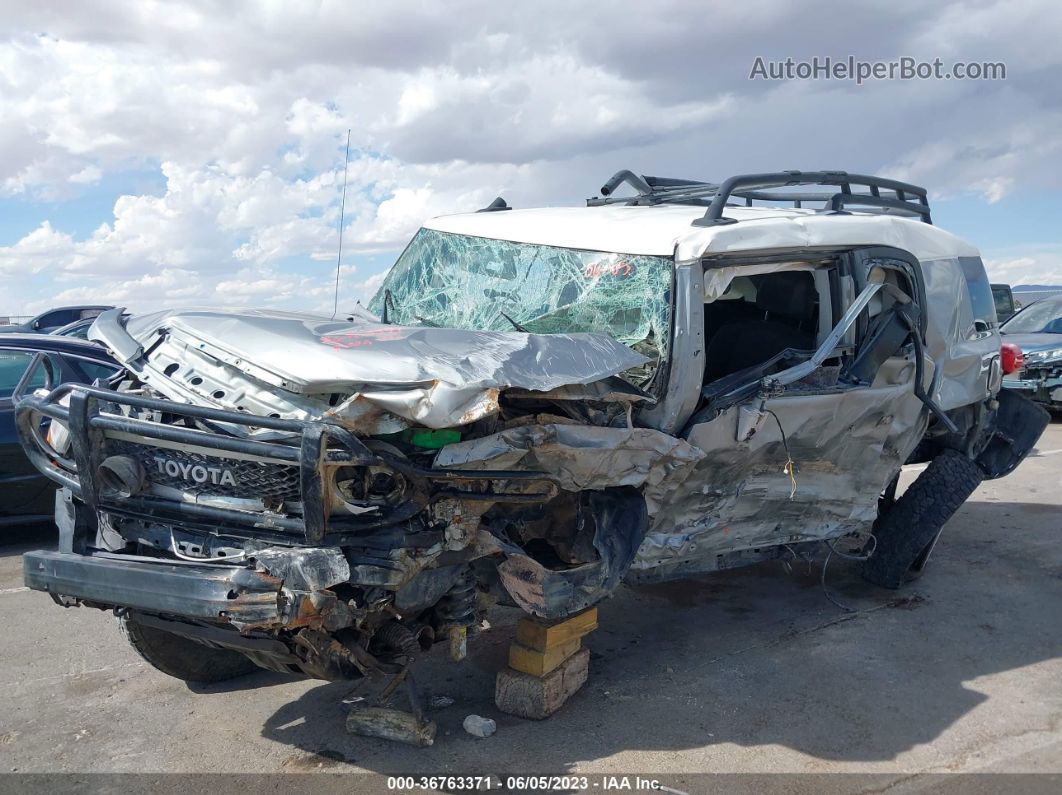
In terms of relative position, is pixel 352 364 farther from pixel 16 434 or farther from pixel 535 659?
pixel 16 434

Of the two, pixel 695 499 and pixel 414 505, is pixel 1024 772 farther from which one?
pixel 414 505

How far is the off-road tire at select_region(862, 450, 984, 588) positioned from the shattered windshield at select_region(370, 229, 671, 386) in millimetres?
2435

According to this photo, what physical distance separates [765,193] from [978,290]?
1579mm

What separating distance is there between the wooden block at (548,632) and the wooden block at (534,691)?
0.12 m

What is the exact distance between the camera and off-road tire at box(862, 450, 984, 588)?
5.45 meters

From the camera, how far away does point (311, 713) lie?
4.04 metres

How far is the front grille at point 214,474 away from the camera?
317 cm

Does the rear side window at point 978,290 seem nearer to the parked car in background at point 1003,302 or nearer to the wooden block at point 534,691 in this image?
the wooden block at point 534,691

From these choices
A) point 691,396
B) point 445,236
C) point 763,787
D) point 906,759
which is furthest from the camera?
point 445,236

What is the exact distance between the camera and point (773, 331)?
5117mm

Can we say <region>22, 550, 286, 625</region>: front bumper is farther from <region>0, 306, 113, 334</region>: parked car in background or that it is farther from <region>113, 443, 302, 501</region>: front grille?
<region>0, 306, 113, 334</region>: parked car in background

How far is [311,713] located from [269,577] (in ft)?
4.35

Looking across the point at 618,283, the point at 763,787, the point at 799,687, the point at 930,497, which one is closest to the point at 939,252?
the point at 930,497

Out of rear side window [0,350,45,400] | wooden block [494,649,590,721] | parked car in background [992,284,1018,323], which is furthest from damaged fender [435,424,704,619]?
parked car in background [992,284,1018,323]
